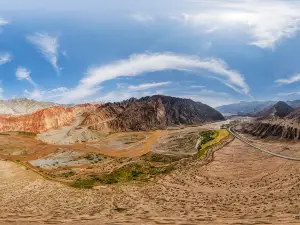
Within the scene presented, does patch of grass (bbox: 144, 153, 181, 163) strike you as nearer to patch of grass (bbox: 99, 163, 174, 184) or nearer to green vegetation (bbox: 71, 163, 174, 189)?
green vegetation (bbox: 71, 163, 174, 189)

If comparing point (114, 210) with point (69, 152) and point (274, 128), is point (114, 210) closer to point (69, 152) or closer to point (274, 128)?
point (69, 152)

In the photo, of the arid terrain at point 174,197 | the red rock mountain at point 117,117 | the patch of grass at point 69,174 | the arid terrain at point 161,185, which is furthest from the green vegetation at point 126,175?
the red rock mountain at point 117,117

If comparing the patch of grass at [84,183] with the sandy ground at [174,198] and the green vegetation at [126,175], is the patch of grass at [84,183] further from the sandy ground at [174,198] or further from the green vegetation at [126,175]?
the sandy ground at [174,198]

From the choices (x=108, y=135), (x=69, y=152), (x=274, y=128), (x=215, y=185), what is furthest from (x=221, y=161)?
(x=108, y=135)

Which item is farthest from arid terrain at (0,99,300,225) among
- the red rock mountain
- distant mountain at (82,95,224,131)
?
distant mountain at (82,95,224,131)

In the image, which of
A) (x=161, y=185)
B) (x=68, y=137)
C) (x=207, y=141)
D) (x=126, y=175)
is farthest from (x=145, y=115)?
(x=161, y=185)

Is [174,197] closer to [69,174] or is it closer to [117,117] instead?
[69,174]

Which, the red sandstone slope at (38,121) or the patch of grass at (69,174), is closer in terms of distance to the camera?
the patch of grass at (69,174)

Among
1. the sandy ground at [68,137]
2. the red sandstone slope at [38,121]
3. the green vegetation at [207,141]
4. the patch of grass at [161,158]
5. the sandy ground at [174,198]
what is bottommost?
the sandy ground at [174,198]
